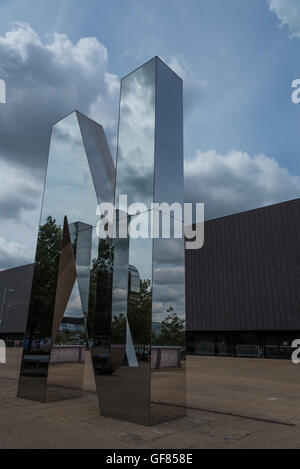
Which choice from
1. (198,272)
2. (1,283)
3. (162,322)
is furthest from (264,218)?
(1,283)

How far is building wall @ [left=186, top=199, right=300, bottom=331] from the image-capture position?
3509cm

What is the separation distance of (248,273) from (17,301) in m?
46.0

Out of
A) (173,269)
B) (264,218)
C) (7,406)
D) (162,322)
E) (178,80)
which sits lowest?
(7,406)

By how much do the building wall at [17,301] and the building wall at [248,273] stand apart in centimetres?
3547

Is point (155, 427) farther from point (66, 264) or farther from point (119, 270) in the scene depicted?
point (66, 264)

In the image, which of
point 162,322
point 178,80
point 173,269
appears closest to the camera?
point 162,322

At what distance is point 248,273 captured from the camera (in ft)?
124

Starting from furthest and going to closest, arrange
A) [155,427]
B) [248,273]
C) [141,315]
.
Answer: [248,273]
[141,315]
[155,427]

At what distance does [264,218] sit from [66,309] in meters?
31.4

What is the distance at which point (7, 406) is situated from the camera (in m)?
8.39

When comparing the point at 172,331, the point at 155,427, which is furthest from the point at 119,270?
the point at 155,427

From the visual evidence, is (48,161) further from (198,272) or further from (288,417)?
(198,272)

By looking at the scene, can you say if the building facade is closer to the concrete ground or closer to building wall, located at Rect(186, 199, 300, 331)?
building wall, located at Rect(186, 199, 300, 331)

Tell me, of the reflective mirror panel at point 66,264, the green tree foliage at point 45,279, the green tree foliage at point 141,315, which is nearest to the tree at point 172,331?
the green tree foliage at point 141,315
